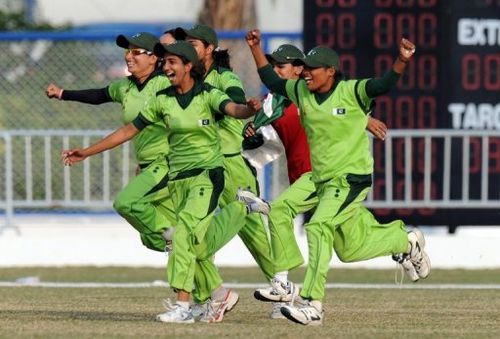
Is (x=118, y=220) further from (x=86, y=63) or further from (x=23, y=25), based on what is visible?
(x=23, y=25)

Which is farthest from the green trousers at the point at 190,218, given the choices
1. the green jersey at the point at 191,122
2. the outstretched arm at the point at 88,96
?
the outstretched arm at the point at 88,96

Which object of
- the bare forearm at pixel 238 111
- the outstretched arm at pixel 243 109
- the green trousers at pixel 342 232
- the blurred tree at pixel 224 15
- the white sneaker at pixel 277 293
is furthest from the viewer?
the blurred tree at pixel 224 15

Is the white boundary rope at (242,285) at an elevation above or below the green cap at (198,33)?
below

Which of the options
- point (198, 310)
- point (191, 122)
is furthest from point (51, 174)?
point (191, 122)

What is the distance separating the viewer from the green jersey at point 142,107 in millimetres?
13289

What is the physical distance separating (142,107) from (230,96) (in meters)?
0.77

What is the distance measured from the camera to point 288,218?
13055 mm

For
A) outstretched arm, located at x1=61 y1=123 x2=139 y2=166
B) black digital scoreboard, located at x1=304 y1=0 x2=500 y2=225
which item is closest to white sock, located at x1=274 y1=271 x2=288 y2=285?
outstretched arm, located at x1=61 y1=123 x2=139 y2=166

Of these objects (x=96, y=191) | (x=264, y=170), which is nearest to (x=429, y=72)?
(x=264, y=170)

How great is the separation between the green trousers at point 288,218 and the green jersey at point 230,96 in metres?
0.60

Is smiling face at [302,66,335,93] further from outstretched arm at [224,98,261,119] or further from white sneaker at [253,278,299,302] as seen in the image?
white sneaker at [253,278,299,302]

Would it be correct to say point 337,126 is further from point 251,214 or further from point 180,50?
point 251,214

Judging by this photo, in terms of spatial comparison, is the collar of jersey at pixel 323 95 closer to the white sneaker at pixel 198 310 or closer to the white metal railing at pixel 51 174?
the white sneaker at pixel 198 310

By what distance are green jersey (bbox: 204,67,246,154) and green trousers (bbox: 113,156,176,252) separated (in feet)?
1.64
